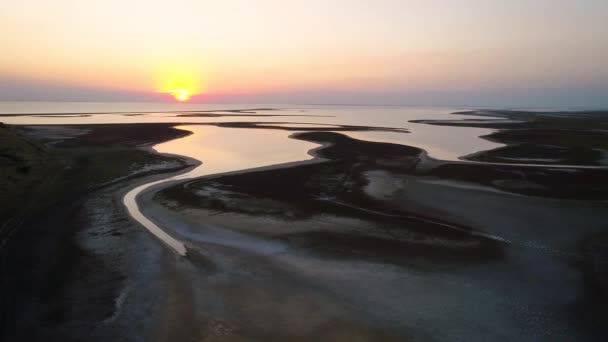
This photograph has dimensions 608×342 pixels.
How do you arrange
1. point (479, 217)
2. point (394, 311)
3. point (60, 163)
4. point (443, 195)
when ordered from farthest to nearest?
1. point (60, 163)
2. point (443, 195)
3. point (479, 217)
4. point (394, 311)

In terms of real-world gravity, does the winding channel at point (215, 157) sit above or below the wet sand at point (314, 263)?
above

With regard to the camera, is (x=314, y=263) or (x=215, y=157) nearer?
(x=314, y=263)

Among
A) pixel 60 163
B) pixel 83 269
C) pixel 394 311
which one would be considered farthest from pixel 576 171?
pixel 60 163

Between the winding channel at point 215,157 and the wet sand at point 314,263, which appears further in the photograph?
the winding channel at point 215,157

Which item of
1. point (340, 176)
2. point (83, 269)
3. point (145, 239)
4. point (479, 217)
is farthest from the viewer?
point (340, 176)

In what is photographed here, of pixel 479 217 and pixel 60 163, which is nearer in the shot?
pixel 479 217

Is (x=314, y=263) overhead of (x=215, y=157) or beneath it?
beneath

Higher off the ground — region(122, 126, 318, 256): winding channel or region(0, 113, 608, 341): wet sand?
region(122, 126, 318, 256): winding channel

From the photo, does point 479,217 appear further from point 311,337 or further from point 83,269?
point 83,269

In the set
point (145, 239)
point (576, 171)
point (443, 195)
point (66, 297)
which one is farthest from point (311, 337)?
point (576, 171)

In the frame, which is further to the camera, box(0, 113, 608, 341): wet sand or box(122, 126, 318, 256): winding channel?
box(122, 126, 318, 256): winding channel
